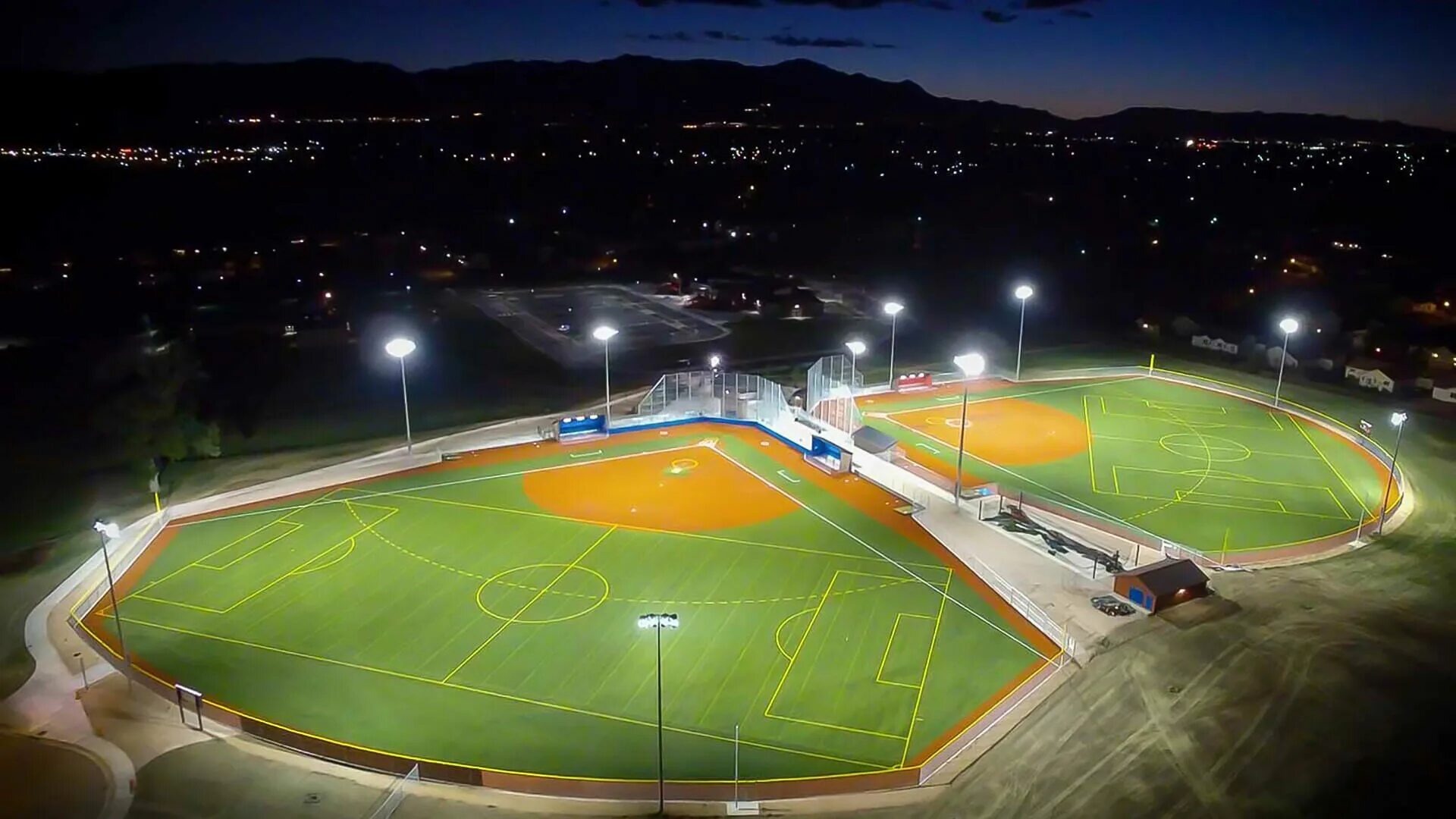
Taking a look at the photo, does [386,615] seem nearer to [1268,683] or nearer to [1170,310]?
[1268,683]

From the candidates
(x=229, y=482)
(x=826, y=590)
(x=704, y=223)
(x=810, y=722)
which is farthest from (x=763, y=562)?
(x=704, y=223)

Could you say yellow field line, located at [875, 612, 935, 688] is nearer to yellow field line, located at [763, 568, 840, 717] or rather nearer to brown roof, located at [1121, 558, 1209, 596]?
yellow field line, located at [763, 568, 840, 717]

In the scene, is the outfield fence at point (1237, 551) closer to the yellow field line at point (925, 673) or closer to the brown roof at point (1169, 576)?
the brown roof at point (1169, 576)

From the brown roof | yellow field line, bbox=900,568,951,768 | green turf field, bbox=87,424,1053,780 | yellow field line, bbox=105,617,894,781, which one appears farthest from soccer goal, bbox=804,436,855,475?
yellow field line, bbox=105,617,894,781

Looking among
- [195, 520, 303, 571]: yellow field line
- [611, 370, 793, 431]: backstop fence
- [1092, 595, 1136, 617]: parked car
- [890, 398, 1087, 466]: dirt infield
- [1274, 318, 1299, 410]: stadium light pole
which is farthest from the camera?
[1274, 318, 1299, 410]: stadium light pole

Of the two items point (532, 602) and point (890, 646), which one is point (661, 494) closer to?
point (532, 602)

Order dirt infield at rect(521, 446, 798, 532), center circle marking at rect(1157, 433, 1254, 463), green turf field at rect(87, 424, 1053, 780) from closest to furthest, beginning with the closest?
green turf field at rect(87, 424, 1053, 780)
dirt infield at rect(521, 446, 798, 532)
center circle marking at rect(1157, 433, 1254, 463)
